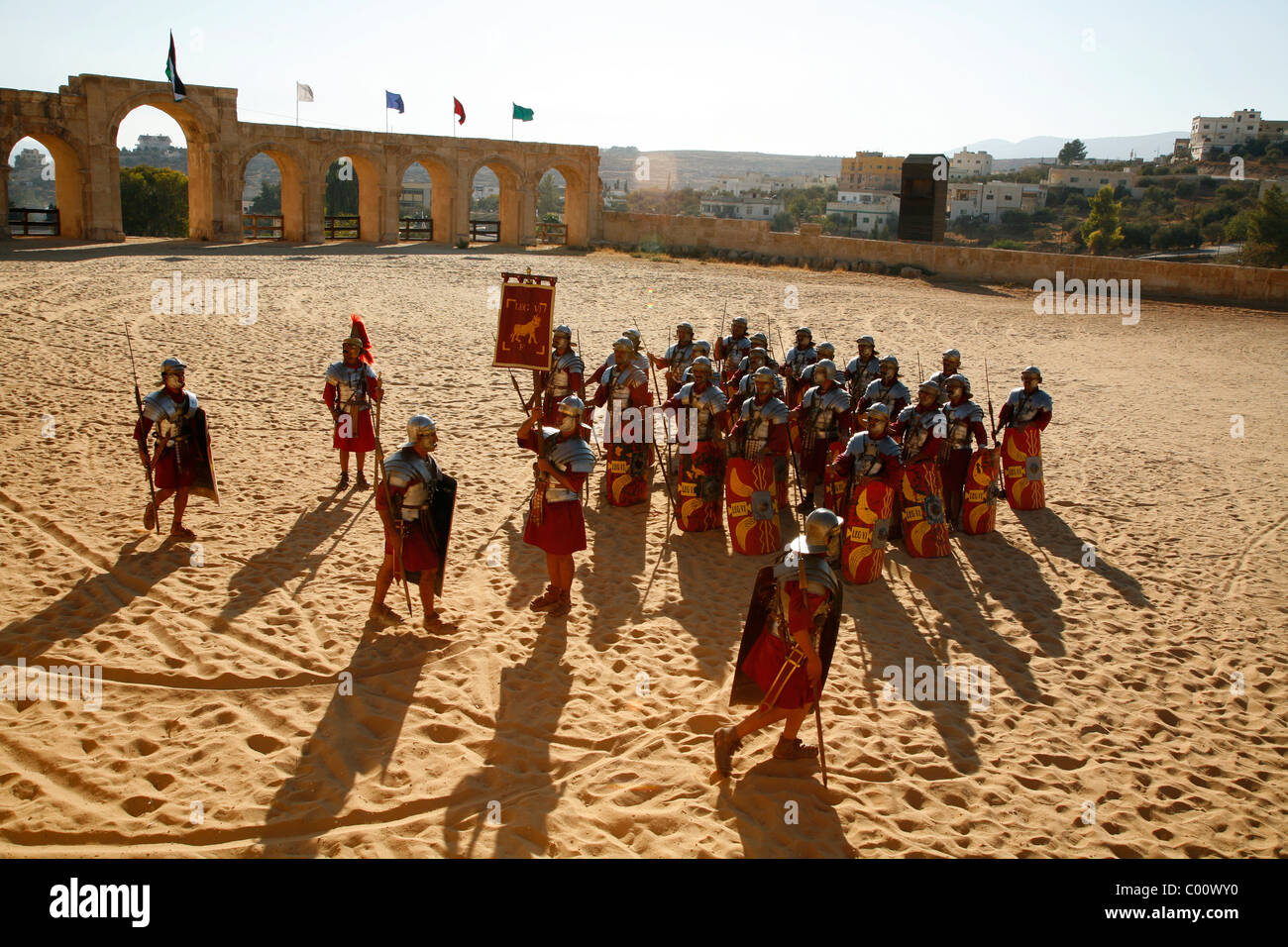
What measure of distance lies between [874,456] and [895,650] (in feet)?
5.60

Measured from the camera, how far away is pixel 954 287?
90.1 feet

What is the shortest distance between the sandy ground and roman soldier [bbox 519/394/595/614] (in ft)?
2.11

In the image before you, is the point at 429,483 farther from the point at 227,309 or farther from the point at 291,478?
the point at 227,309

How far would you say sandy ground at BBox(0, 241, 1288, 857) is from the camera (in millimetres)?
4781

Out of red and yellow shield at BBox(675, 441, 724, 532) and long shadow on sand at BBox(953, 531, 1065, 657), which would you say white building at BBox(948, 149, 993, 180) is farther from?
red and yellow shield at BBox(675, 441, 724, 532)

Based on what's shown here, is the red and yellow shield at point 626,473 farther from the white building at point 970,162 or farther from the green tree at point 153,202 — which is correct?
the white building at point 970,162

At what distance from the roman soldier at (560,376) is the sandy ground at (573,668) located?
1017mm

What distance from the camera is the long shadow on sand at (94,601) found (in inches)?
244

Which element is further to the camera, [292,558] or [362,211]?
[362,211]

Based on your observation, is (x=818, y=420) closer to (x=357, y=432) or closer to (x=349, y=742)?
(x=357, y=432)

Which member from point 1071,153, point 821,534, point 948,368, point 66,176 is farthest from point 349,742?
point 1071,153

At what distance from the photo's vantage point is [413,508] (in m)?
6.39

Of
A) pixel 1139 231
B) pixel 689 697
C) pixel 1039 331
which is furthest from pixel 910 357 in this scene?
pixel 1139 231
